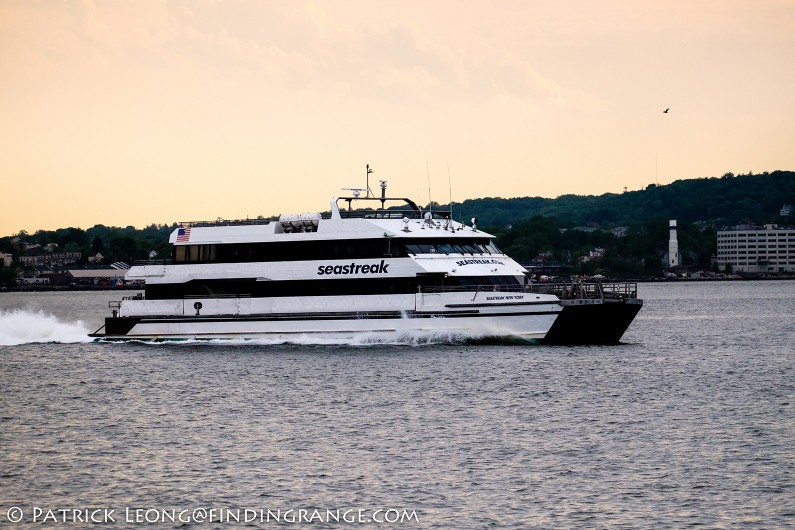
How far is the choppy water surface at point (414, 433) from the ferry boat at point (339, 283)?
2.92 ft

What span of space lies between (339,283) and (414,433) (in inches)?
606

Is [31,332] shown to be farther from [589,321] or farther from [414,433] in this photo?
[414,433]

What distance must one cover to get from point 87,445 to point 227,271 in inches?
712

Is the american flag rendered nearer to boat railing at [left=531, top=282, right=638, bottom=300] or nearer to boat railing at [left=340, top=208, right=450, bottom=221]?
boat railing at [left=340, top=208, right=450, bottom=221]

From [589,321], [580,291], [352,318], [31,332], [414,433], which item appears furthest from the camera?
[31,332]

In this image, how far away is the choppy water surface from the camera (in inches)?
900

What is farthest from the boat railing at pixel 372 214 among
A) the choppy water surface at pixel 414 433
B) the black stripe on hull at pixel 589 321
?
the black stripe on hull at pixel 589 321

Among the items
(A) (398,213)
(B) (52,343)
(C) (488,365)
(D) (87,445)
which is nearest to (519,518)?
(D) (87,445)

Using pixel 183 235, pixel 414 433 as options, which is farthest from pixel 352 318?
pixel 414 433

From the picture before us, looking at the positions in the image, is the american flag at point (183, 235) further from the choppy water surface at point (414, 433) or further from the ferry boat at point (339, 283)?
the choppy water surface at point (414, 433)

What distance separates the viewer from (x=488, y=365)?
39.6 metres

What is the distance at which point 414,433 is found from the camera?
94.8ft

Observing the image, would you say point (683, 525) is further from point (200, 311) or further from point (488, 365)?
point (200, 311)

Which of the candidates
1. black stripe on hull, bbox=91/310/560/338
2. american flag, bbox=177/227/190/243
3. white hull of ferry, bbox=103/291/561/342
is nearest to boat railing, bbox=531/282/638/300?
white hull of ferry, bbox=103/291/561/342
